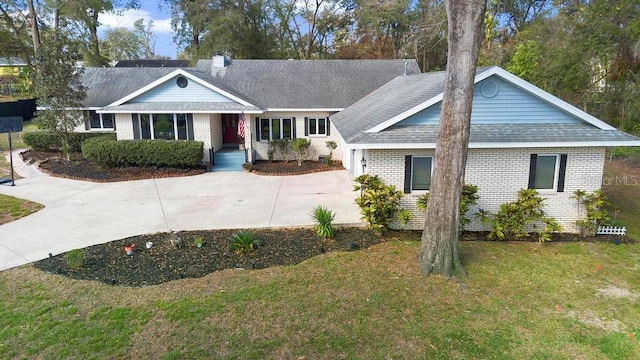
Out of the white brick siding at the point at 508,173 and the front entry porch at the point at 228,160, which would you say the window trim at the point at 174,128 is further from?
the white brick siding at the point at 508,173

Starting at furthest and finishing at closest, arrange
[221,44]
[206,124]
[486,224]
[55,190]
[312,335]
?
1. [221,44]
2. [206,124]
3. [55,190]
4. [486,224]
5. [312,335]

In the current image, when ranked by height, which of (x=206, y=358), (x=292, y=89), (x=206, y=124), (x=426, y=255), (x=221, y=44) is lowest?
(x=206, y=358)

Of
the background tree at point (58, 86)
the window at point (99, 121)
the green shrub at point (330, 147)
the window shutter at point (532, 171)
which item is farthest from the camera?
the window at point (99, 121)

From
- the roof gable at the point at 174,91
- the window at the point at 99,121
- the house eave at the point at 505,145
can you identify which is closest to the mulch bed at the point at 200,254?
the house eave at the point at 505,145

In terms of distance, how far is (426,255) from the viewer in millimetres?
7969

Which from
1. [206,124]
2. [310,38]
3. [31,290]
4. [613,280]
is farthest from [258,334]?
[310,38]

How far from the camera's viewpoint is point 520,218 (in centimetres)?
1009

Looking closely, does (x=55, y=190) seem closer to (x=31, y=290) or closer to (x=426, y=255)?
(x=31, y=290)

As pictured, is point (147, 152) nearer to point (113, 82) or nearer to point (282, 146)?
point (282, 146)

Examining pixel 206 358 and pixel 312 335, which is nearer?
pixel 206 358

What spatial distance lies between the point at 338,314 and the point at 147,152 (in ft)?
44.6

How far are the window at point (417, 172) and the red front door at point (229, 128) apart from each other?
A: 12909 mm

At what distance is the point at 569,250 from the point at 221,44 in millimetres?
31878

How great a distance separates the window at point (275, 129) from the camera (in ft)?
66.0
